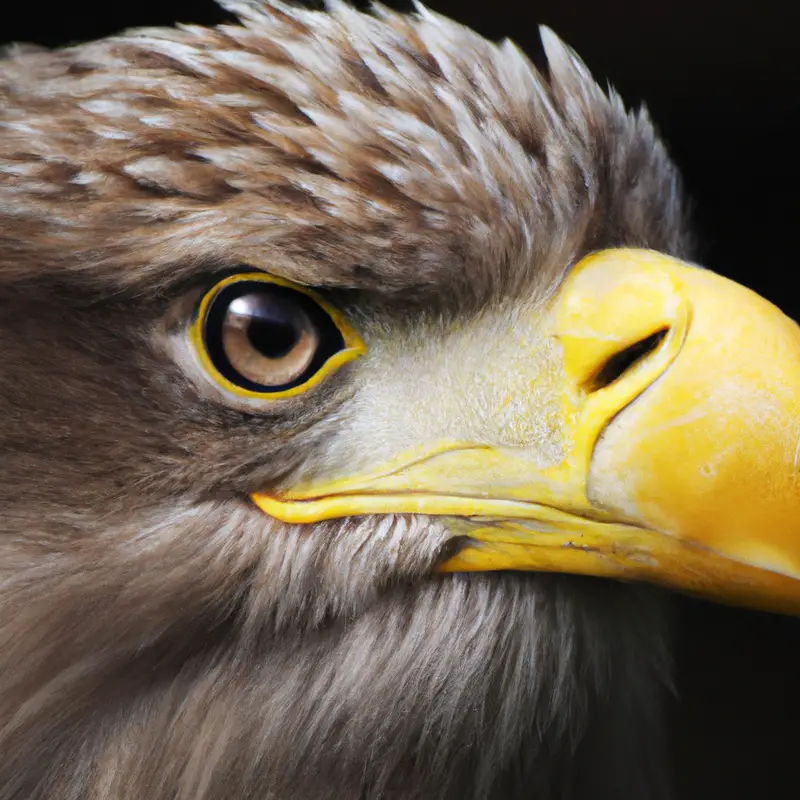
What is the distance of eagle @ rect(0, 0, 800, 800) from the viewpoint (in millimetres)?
909

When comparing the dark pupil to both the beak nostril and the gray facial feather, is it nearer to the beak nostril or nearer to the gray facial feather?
the gray facial feather

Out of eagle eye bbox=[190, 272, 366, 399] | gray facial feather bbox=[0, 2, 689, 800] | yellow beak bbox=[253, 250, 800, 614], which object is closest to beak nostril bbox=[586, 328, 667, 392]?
yellow beak bbox=[253, 250, 800, 614]

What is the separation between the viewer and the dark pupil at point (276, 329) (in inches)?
37.2

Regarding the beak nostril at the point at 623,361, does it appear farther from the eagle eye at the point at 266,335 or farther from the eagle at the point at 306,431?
the eagle eye at the point at 266,335

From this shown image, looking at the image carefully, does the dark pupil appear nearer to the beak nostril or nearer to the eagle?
the eagle

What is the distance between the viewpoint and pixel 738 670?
2.55m

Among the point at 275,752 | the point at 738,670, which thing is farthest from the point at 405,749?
the point at 738,670

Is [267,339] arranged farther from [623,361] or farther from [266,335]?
[623,361]

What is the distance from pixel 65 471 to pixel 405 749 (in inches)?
16.5

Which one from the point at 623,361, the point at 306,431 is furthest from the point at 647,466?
the point at 306,431

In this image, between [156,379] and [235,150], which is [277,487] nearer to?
[156,379]

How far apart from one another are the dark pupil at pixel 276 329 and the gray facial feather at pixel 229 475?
0.16ft

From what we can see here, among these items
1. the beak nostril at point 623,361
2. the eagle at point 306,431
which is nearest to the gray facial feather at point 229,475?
the eagle at point 306,431

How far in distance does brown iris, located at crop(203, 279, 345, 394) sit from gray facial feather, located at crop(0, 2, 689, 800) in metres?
0.03
